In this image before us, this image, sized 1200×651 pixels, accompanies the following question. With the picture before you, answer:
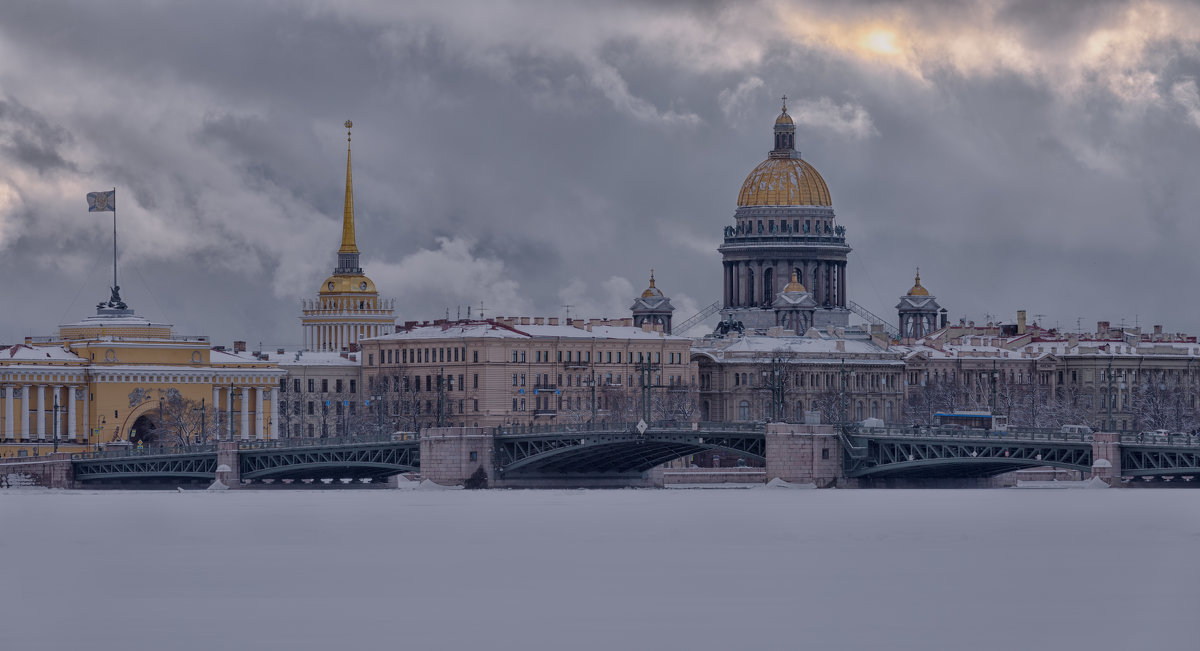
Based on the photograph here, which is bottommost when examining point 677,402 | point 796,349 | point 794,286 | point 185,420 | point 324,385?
point 185,420

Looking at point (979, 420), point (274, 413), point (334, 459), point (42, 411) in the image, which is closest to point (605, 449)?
point (334, 459)

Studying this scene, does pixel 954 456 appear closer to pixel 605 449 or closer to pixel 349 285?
pixel 605 449

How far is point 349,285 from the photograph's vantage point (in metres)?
168

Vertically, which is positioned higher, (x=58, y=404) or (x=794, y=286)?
(x=794, y=286)

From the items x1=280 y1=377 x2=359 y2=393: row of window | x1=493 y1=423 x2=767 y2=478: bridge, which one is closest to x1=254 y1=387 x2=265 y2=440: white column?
x1=280 y1=377 x2=359 y2=393: row of window

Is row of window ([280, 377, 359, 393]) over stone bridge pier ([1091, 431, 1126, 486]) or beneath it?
over

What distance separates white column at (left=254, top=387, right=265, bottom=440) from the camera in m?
129

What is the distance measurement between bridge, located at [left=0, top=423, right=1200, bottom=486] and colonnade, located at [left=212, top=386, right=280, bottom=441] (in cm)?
1859

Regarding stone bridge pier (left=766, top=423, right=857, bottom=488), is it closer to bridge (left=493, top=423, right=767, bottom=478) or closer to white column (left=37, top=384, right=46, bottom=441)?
bridge (left=493, top=423, right=767, bottom=478)

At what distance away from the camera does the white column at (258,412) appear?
129250 millimetres
